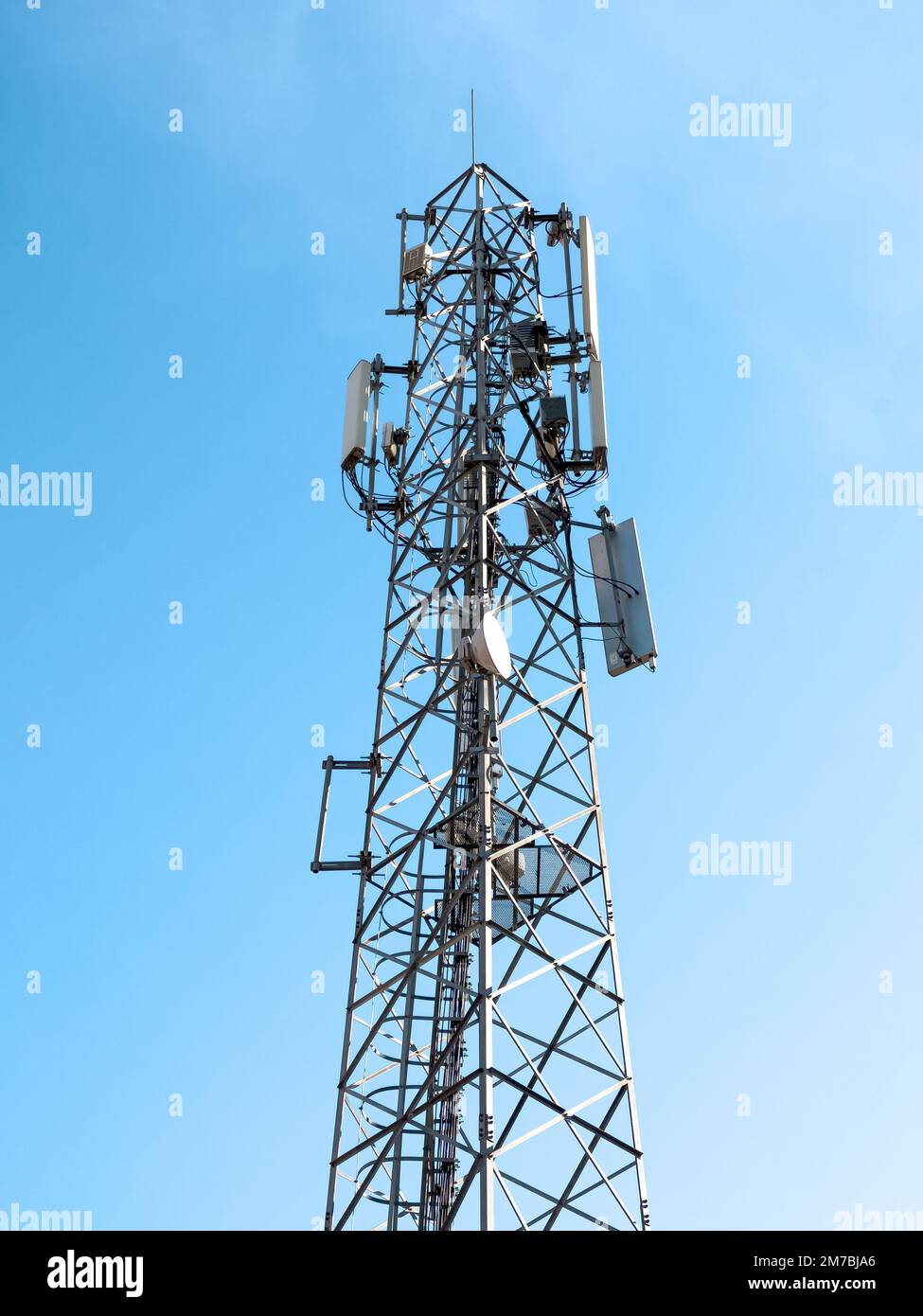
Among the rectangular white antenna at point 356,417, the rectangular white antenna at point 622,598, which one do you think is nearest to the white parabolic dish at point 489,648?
the rectangular white antenna at point 622,598

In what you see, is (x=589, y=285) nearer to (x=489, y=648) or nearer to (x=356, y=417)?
(x=356, y=417)

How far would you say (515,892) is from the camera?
16578mm

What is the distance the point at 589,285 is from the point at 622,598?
206 inches

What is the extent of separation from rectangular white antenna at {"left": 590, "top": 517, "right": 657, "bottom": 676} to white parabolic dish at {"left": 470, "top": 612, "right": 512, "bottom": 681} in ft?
7.95

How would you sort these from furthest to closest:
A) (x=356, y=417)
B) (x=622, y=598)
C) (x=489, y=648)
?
(x=356, y=417) → (x=622, y=598) → (x=489, y=648)

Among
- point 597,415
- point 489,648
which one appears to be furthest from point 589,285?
point 489,648

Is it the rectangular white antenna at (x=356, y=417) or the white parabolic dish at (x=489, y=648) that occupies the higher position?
the rectangular white antenna at (x=356, y=417)

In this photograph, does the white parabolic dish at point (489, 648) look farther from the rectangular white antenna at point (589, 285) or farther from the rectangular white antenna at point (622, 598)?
the rectangular white antenna at point (589, 285)

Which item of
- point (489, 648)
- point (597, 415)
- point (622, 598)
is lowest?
point (489, 648)

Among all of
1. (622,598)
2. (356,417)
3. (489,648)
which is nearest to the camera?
(489,648)

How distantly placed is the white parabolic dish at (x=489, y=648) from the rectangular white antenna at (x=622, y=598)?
7.95ft

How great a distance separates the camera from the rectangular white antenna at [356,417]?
21.3m

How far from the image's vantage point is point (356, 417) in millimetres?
21547
